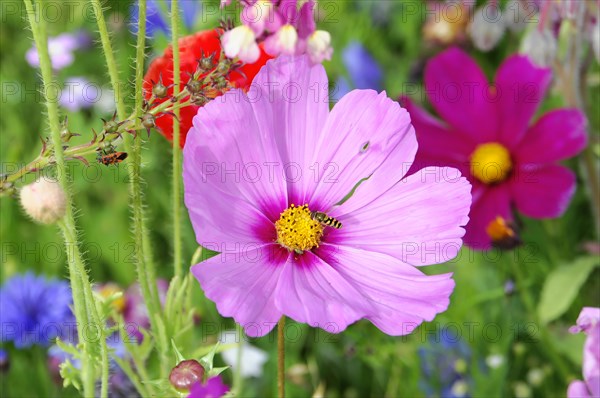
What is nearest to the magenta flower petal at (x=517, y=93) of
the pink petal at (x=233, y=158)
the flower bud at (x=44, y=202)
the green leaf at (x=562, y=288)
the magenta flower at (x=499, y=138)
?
the magenta flower at (x=499, y=138)

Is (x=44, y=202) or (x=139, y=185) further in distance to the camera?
(x=139, y=185)

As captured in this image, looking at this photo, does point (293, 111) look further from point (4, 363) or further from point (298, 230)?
point (4, 363)

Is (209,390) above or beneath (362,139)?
beneath

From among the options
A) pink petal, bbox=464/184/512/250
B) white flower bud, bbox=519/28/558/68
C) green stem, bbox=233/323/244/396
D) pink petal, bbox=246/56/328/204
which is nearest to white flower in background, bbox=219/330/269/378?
green stem, bbox=233/323/244/396

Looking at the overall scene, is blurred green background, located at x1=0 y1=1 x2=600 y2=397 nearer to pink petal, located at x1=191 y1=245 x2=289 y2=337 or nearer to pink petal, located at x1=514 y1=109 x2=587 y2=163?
pink petal, located at x1=514 y1=109 x2=587 y2=163

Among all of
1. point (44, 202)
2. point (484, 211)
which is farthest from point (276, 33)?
point (484, 211)

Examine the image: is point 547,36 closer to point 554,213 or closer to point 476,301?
point 554,213

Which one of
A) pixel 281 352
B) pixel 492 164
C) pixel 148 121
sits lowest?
pixel 492 164
